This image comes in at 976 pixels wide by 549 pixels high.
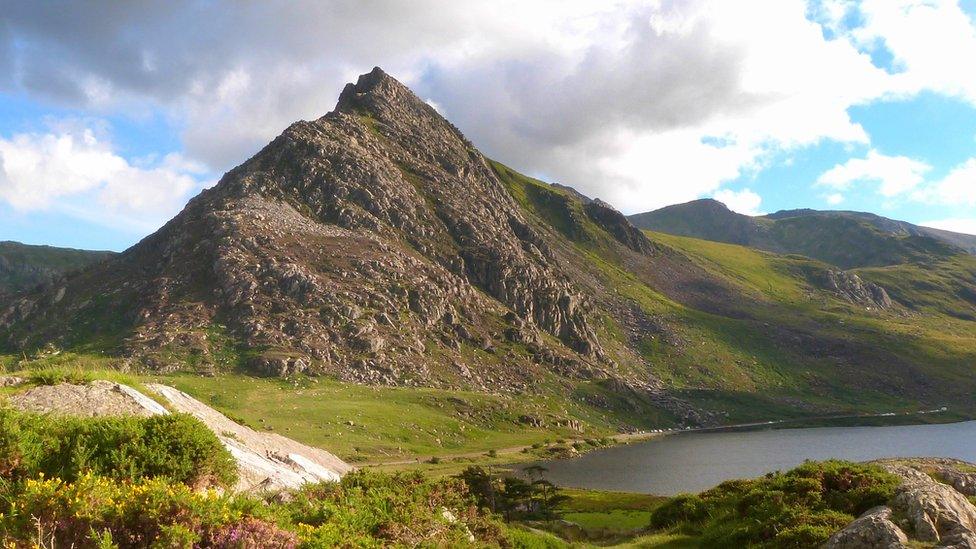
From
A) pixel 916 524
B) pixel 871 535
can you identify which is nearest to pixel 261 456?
pixel 871 535

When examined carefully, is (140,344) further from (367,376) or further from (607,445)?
(607,445)

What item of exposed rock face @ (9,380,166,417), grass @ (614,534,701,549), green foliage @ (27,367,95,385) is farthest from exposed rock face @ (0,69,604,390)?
exposed rock face @ (9,380,166,417)

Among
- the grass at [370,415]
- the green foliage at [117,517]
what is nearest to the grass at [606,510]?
the green foliage at [117,517]

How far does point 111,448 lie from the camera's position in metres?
14.4

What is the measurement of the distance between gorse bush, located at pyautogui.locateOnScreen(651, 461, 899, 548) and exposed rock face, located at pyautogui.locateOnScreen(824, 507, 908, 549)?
1.06m

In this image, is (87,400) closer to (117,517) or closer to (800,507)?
(117,517)

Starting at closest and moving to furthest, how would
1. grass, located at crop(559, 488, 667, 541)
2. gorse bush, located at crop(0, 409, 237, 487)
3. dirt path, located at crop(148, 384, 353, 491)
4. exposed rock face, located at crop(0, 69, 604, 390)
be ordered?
gorse bush, located at crop(0, 409, 237, 487) < dirt path, located at crop(148, 384, 353, 491) < grass, located at crop(559, 488, 667, 541) < exposed rock face, located at crop(0, 69, 604, 390)

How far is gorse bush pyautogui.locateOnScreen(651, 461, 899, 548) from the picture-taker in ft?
71.1

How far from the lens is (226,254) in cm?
17312

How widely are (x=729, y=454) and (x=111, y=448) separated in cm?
13764

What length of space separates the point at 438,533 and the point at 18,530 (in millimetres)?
9420

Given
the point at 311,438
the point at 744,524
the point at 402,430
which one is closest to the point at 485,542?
the point at 744,524

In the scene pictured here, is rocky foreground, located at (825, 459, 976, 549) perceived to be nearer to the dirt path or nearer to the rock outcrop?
the rock outcrop

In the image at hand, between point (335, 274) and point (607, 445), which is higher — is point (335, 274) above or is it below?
above
